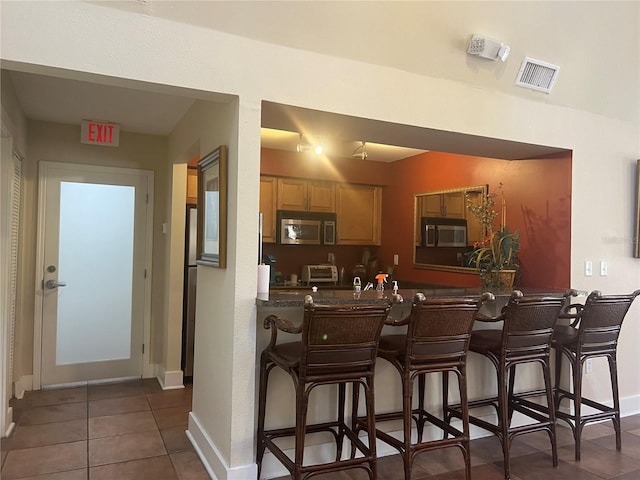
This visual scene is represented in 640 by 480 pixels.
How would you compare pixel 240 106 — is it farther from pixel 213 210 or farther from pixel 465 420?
pixel 465 420

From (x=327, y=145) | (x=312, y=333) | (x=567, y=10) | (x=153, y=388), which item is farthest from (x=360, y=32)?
(x=153, y=388)

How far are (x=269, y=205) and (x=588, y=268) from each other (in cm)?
310

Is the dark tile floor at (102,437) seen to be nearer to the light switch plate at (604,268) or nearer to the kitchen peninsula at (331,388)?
the kitchen peninsula at (331,388)

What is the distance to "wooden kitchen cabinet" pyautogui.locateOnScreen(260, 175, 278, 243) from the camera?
5.17 meters

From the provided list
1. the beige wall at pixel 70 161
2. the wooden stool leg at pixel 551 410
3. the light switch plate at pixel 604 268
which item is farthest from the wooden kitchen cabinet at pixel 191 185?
the light switch plate at pixel 604 268

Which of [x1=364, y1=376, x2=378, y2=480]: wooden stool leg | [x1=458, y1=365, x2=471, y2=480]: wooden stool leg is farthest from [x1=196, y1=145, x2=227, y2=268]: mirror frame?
[x1=458, y1=365, x2=471, y2=480]: wooden stool leg

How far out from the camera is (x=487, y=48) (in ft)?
9.32

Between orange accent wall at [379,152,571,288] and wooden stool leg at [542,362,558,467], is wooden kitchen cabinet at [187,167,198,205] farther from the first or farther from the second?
wooden stool leg at [542,362,558,467]

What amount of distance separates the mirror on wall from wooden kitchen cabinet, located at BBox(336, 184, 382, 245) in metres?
A: 0.69

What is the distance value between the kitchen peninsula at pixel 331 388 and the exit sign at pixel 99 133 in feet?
7.18

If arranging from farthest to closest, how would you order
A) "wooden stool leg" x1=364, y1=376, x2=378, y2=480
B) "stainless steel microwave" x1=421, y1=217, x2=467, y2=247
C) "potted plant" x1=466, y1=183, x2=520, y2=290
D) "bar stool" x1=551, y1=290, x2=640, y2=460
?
1. "stainless steel microwave" x1=421, y1=217, x2=467, y2=247
2. "potted plant" x1=466, y1=183, x2=520, y2=290
3. "bar stool" x1=551, y1=290, x2=640, y2=460
4. "wooden stool leg" x1=364, y1=376, x2=378, y2=480

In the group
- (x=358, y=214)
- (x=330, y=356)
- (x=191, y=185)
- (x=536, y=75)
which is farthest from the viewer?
(x=358, y=214)

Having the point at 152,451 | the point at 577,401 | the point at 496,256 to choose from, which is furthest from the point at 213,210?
the point at 577,401

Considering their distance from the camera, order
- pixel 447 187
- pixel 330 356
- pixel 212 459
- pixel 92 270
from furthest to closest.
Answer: pixel 447 187 → pixel 92 270 → pixel 212 459 → pixel 330 356
